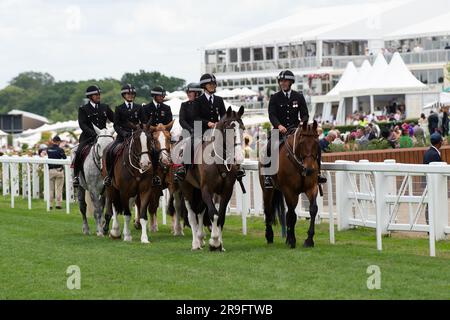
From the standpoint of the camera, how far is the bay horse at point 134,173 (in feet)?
62.1

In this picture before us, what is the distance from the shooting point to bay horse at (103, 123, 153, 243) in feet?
62.1

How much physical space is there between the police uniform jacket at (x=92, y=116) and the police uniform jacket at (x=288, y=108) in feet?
13.5

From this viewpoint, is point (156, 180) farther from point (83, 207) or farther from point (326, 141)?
point (326, 141)

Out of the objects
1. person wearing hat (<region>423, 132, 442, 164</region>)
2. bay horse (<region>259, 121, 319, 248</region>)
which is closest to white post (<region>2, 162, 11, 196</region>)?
person wearing hat (<region>423, 132, 442, 164</region>)

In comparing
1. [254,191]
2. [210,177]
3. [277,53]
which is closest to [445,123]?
[254,191]

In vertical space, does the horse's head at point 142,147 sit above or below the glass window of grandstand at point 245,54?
below

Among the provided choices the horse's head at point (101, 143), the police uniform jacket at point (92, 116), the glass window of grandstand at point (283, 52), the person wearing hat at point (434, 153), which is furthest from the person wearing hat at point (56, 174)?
the glass window of grandstand at point (283, 52)

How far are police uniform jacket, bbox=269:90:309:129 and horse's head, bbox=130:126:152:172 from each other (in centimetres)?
222

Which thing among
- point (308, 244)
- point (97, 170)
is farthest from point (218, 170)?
point (97, 170)

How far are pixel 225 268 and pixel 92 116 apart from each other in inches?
294

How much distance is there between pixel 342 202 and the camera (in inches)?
786

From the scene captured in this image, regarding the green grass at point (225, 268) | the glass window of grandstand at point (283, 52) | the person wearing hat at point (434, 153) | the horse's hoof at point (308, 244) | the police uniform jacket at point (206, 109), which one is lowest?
the green grass at point (225, 268)

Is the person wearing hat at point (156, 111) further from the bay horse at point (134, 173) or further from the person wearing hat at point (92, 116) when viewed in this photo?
the bay horse at point (134, 173)
